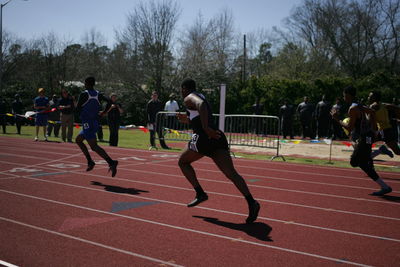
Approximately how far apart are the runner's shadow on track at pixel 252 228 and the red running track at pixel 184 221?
0.04 feet

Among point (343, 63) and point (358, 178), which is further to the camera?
point (343, 63)

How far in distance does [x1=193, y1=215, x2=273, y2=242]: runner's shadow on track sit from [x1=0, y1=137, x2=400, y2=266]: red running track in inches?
0.5

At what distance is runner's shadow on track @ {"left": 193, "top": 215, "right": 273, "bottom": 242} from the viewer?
5220mm

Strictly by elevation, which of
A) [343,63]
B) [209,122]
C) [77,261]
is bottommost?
[77,261]

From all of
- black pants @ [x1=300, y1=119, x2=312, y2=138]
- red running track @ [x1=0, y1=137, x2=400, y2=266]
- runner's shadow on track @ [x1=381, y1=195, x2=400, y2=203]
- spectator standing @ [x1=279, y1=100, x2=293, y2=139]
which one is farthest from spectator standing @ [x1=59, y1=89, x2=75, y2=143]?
runner's shadow on track @ [x1=381, y1=195, x2=400, y2=203]

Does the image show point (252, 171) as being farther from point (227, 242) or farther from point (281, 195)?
point (227, 242)

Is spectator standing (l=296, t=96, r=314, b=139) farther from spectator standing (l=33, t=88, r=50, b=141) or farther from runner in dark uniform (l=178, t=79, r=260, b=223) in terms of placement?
runner in dark uniform (l=178, t=79, r=260, b=223)

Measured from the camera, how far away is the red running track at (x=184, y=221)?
4465 mm

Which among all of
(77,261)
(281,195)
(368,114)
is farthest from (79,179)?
(368,114)

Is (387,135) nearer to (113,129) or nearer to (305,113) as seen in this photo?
(113,129)

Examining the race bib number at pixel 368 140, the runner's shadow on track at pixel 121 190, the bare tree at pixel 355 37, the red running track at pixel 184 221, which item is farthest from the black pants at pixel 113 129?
the bare tree at pixel 355 37

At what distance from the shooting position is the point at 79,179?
9.09m

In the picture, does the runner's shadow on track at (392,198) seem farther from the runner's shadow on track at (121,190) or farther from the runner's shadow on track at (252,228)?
the runner's shadow on track at (121,190)

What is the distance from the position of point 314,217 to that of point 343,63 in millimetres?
43056
